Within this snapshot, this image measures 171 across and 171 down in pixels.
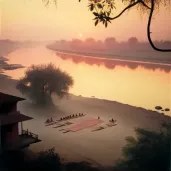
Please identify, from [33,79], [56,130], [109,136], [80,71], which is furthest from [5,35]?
[109,136]

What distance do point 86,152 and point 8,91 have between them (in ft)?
1.86

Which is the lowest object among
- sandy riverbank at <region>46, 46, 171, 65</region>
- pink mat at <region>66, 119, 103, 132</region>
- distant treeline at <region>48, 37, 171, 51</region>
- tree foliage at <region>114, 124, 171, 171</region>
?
tree foliage at <region>114, 124, 171, 171</region>

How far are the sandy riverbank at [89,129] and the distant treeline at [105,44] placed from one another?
30 cm

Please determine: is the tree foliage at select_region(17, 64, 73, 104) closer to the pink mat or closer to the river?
the river

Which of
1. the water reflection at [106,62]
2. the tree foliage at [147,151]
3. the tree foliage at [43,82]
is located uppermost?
the water reflection at [106,62]

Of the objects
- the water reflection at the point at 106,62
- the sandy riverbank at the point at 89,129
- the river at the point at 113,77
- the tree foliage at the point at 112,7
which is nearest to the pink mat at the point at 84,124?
the sandy riverbank at the point at 89,129

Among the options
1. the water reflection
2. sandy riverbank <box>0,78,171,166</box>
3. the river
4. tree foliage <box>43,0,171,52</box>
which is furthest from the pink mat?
tree foliage <box>43,0,171,52</box>

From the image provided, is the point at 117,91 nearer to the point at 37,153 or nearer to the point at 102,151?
the point at 102,151

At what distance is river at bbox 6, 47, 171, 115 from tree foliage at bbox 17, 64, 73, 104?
3 centimetres

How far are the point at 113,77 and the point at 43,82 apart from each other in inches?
15.9

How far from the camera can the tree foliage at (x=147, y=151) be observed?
1.62m

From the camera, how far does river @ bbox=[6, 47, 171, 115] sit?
1.61m

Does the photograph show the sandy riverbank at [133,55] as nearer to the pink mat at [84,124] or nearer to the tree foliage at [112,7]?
the tree foliage at [112,7]

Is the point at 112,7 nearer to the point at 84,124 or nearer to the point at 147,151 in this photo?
the point at 84,124
